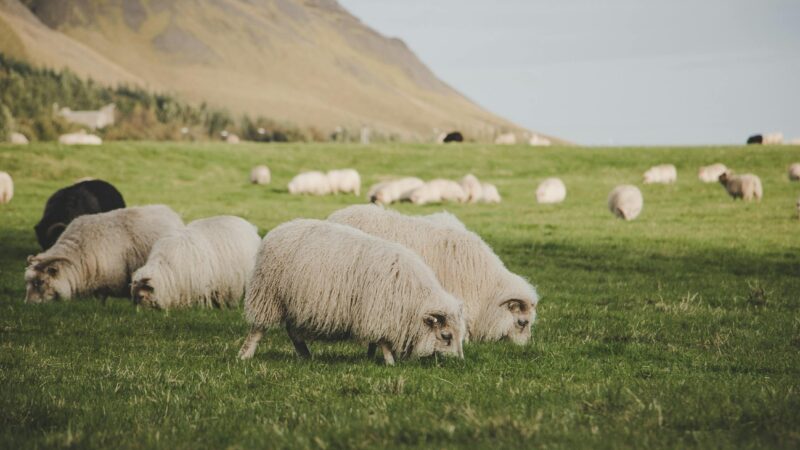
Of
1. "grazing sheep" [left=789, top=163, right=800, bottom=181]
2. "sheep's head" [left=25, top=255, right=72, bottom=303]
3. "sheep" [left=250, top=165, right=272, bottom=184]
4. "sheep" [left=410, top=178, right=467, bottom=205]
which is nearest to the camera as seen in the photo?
"sheep's head" [left=25, top=255, right=72, bottom=303]

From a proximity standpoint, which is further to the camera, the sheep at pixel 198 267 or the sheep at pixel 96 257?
the sheep at pixel 96 257

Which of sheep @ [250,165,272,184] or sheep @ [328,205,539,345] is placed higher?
sheep @ [328,205,539,345]

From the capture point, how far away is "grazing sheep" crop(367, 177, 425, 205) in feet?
127

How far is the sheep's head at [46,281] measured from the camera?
14258mm

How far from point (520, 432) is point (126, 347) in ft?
20.6

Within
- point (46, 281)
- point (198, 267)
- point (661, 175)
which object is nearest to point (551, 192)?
point (661, 175)

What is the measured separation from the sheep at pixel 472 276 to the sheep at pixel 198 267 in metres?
4.02

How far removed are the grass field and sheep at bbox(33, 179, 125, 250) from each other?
105 centimetres

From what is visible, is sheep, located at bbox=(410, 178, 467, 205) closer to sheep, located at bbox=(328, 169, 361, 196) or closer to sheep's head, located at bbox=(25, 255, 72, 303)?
sheep, located at bbox=(328, 169, 361, 196)

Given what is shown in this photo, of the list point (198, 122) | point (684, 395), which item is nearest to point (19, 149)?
point (684, 395)

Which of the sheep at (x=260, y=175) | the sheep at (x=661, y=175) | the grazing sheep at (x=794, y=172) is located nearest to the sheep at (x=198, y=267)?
the sheep at (x=260, y=175)

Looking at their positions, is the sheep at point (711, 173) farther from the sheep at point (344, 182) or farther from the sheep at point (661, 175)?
the sheep at point (344, 182)

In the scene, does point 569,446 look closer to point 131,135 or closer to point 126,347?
point 126,347

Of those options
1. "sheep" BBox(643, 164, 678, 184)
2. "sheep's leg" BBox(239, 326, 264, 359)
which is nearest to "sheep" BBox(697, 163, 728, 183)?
"sheep" BBox(643, 164, 678, 184)
